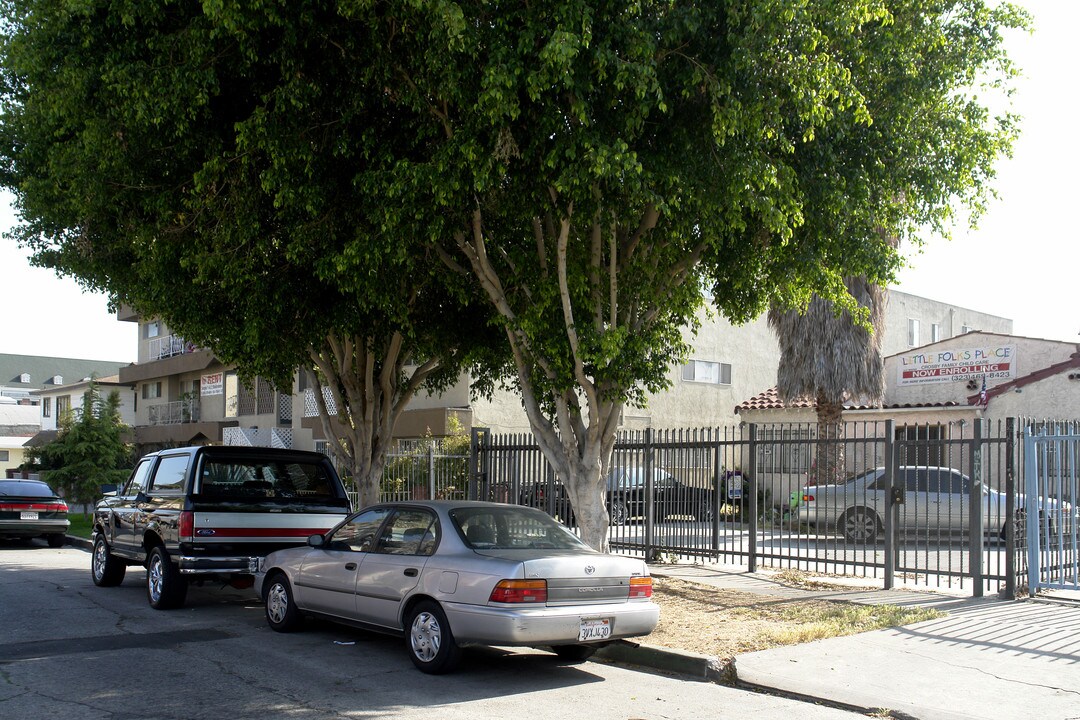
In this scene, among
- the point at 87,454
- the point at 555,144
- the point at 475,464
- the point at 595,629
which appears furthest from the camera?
the point at 87,454

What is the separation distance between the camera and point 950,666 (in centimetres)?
825

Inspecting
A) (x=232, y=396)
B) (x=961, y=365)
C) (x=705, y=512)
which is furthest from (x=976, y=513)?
(x=232, y=396)

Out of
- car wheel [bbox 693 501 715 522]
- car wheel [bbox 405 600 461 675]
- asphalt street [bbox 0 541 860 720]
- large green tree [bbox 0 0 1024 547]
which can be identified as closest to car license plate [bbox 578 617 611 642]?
asphalt street [bbox 0 541 860 720]

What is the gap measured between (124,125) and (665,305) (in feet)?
22.1

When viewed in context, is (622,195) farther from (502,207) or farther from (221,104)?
(221,104)

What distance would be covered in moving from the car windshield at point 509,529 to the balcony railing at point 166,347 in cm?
3380

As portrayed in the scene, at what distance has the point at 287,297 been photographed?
13516mm

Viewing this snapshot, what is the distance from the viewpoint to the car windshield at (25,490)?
2103 centimetres

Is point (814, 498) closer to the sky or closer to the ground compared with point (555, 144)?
closer to the ground

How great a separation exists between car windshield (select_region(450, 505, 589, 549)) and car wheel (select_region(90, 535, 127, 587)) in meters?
7.12

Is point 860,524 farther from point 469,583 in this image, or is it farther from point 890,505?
point 469,583

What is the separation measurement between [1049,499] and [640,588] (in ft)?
20.1

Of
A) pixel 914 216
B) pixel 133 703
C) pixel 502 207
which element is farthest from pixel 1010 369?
pixel 133 703

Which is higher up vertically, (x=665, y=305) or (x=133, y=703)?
(x=665, y=305)
